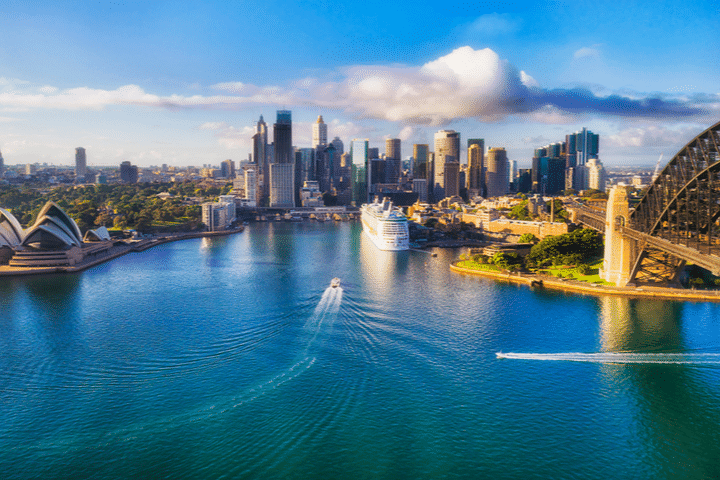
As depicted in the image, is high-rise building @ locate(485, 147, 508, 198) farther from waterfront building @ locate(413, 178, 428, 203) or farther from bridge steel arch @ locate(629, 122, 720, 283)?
bridge steel arch @ locate(629, 122, 720, 283)

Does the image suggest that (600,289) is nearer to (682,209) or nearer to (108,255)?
(682,209)

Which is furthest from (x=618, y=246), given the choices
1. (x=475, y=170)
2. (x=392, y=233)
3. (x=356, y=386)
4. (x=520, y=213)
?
(x=475, y=170)

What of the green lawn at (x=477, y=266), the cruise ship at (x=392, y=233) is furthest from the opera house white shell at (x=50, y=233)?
the green lawn at (x=477, y=266)

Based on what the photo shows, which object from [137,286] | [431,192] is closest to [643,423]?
[137,286]

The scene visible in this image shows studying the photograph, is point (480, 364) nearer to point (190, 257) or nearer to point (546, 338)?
point (546, 338)

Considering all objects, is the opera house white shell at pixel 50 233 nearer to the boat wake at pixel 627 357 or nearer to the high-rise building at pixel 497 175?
the boat wake at pixel 627 357
